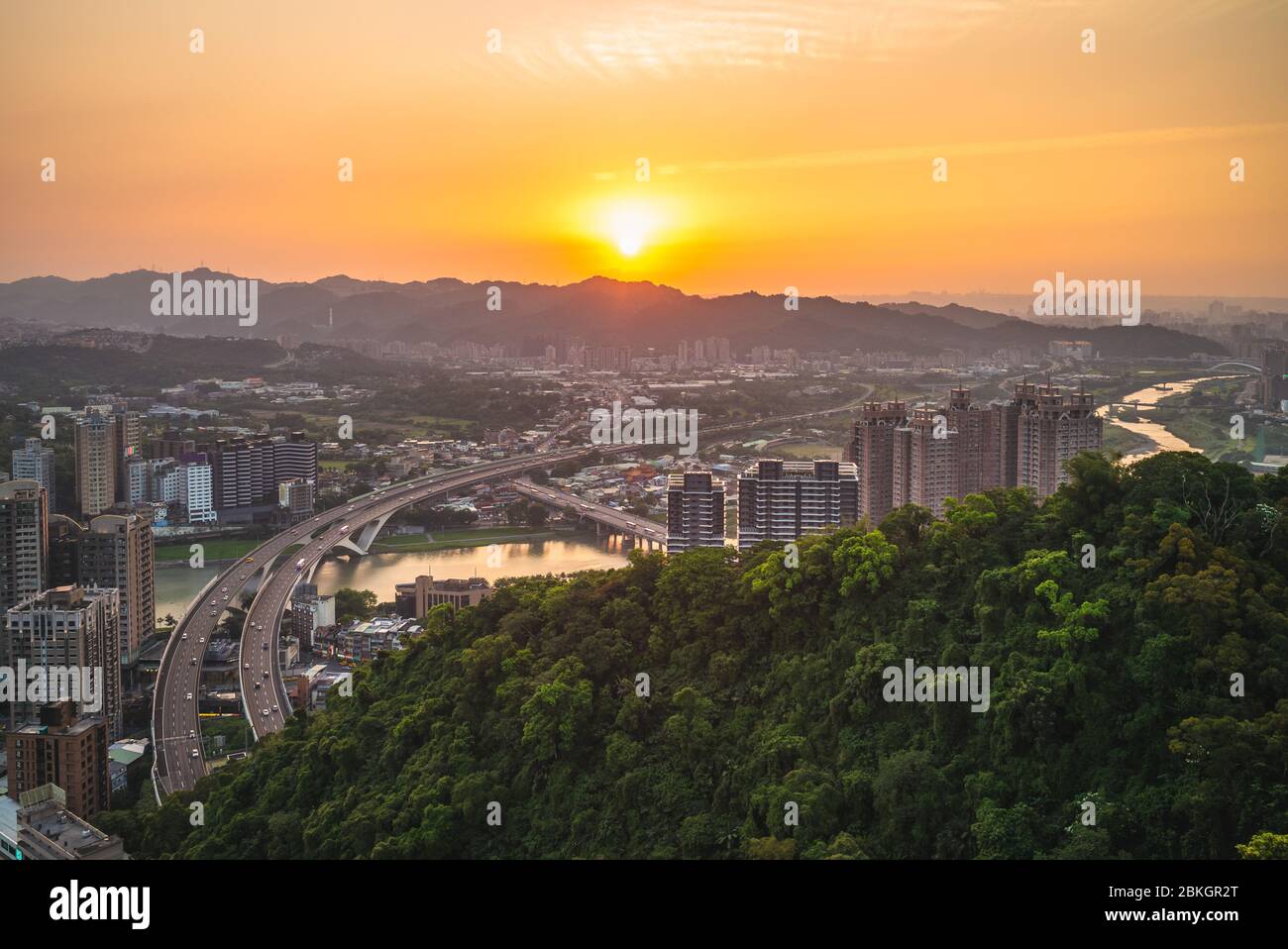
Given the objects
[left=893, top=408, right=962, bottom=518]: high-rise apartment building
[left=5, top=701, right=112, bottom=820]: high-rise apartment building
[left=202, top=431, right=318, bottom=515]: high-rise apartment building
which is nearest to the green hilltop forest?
[left=5, top=701, right=112, bottom=820]: high-rise apartment building

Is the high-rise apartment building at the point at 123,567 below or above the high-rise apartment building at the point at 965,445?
below

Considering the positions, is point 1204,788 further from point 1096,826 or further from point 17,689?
point 17,689

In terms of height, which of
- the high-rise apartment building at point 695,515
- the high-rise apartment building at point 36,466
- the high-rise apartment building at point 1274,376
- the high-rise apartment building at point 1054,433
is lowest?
the high-rise apartment building at point 695,515

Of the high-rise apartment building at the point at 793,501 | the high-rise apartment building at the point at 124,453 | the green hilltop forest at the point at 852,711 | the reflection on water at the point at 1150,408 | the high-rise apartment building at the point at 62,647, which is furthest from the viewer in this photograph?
the high-rise apartment building at the point at 124,453

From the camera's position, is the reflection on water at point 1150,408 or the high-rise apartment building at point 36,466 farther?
the high-rise apartment building at point 36,466

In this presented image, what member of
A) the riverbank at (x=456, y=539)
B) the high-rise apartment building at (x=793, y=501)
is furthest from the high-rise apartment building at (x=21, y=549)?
the high-rise apartment building at (x=793, y=501)

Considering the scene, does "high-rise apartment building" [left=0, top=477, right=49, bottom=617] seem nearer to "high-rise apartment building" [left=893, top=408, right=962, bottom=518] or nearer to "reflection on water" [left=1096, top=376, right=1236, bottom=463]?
"high-rise apartment building" [left=893, top=408, right=962, bottom=518]

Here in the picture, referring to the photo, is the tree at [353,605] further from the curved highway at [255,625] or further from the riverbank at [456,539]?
the riverbank at [456,539]
